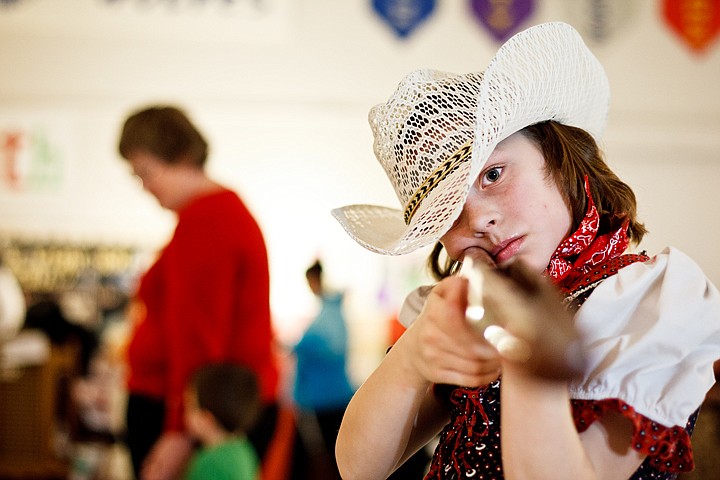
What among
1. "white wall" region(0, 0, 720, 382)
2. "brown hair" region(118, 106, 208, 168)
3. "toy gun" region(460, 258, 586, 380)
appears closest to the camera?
"toy gun" region(460, 258, 586, 380)

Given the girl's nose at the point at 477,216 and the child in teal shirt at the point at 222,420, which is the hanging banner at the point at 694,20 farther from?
the girl's nose at the point at 477,216

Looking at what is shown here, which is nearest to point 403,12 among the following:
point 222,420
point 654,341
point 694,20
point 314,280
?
point 694,20

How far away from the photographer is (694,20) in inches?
188

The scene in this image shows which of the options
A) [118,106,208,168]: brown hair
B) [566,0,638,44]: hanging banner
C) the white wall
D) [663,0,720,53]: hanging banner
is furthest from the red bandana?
Answer: [663,0,720,53]: hanging banner

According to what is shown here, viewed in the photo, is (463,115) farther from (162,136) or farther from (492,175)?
(162,136)

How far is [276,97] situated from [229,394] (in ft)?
9.69

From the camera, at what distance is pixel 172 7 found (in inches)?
187

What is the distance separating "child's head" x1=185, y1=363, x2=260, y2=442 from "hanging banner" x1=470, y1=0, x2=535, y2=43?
3.23 metres

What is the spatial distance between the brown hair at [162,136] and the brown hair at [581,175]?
4.30 feet

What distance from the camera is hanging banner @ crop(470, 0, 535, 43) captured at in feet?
15.5

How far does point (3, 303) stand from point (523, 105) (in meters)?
3.34

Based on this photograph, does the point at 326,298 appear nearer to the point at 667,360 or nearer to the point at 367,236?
the point at 367,236

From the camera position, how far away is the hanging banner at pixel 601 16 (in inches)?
188

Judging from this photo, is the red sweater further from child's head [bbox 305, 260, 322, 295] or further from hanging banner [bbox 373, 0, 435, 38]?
hanging banner [bbox 373, 0, 435, 38]
